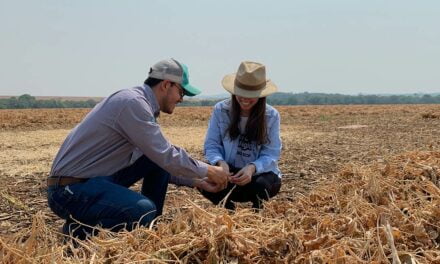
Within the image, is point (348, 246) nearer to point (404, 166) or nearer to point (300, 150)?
point (404, 166)

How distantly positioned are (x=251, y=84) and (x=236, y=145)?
0.52 metres

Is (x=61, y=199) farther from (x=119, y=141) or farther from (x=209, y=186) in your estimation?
(x=209, y=186)

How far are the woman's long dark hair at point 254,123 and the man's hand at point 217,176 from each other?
1.96 feet

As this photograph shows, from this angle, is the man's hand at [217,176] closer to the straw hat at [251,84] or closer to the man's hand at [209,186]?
the man's hand at [209,186]

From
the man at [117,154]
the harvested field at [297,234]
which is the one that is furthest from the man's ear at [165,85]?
the harvested field at [297,234]

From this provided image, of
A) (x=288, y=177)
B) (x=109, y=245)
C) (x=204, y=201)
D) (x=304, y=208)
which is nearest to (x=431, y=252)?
(x=304, y=208)

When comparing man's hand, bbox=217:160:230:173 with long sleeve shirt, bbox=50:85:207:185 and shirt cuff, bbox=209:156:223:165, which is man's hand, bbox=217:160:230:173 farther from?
long sleeve shirt, bbox=50:85:207:185

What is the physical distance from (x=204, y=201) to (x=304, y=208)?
181 cm

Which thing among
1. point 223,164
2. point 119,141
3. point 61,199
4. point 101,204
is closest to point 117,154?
point 119,141

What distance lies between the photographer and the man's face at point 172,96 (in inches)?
123

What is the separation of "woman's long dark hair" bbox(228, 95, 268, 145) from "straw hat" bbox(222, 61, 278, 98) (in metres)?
0.09

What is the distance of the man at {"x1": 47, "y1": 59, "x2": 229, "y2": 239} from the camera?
2947mm

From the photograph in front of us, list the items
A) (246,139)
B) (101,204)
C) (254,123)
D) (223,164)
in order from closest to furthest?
(101,204), (223,164), (254,123), (246,139)

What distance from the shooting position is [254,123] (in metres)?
3.83
